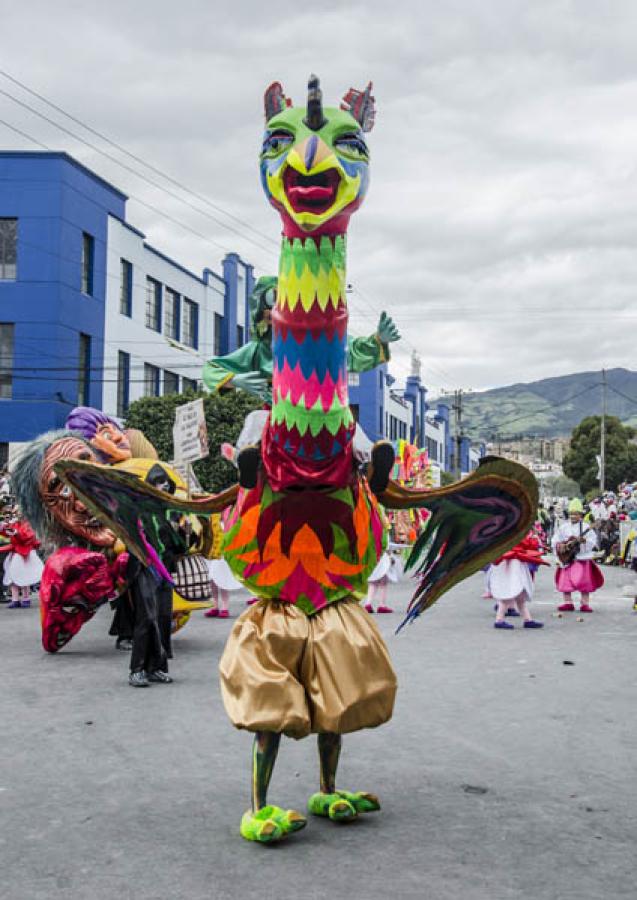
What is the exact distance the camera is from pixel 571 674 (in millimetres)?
8289

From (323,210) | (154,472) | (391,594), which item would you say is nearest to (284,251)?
(323,210)

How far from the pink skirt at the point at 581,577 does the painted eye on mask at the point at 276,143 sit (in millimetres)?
10864

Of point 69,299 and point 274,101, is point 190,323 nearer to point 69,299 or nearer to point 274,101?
point 69,299

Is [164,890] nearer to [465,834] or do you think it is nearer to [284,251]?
[465,834]

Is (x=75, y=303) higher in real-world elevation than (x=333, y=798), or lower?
higher

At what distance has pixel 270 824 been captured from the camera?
157 inches

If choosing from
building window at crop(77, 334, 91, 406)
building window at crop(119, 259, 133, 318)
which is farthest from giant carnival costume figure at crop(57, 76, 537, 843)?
building window at crop(119, 259, 133, 318)

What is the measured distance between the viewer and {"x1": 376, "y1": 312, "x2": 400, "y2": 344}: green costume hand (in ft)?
15.8

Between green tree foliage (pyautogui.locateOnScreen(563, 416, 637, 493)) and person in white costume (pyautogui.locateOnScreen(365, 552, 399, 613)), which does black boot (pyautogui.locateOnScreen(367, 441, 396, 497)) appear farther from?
green tree foliage (pyautogui.locateOnScreen(563, 416, 637, 493))

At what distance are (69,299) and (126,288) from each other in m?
3.72

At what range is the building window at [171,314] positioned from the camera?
3306 centimetres

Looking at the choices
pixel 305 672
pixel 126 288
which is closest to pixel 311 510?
pixel 305 672

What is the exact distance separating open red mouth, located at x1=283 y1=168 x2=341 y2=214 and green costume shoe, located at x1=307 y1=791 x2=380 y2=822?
2.50m

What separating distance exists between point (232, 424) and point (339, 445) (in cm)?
2330
